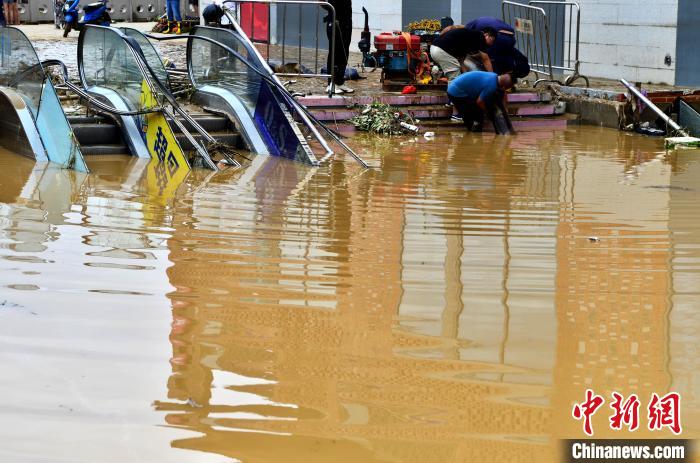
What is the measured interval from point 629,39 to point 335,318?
13.6 meters

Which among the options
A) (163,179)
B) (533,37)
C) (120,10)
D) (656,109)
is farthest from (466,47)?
(120,10)

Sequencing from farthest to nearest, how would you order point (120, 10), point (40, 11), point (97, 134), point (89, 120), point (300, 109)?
point (120, 10) → point (40, 11) → point (89, 120) → point (97, 134) → point (300, 109)

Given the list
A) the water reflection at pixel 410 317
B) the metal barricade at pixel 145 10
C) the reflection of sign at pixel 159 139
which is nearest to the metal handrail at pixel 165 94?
the reflection of sign at pixel 159 139

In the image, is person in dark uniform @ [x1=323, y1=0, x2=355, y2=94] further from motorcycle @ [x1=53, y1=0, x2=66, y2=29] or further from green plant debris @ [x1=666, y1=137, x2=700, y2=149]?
motorcycle @ [x1=53, y1=0, x2=66, y2=29]

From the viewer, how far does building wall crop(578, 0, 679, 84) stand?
17.2 metres

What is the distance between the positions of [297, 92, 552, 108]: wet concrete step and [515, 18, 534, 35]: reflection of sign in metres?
0.98

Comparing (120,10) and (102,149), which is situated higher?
(120,10)

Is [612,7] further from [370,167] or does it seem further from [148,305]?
[148,305]

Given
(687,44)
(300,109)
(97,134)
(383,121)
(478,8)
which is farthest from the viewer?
(478,8)

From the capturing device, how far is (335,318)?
5910 millimetres

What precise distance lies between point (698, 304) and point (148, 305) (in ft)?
9.87

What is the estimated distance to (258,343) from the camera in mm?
5445

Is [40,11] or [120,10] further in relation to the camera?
[120,10]

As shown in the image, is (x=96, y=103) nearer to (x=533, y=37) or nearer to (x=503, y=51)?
(x=503, y=51)
